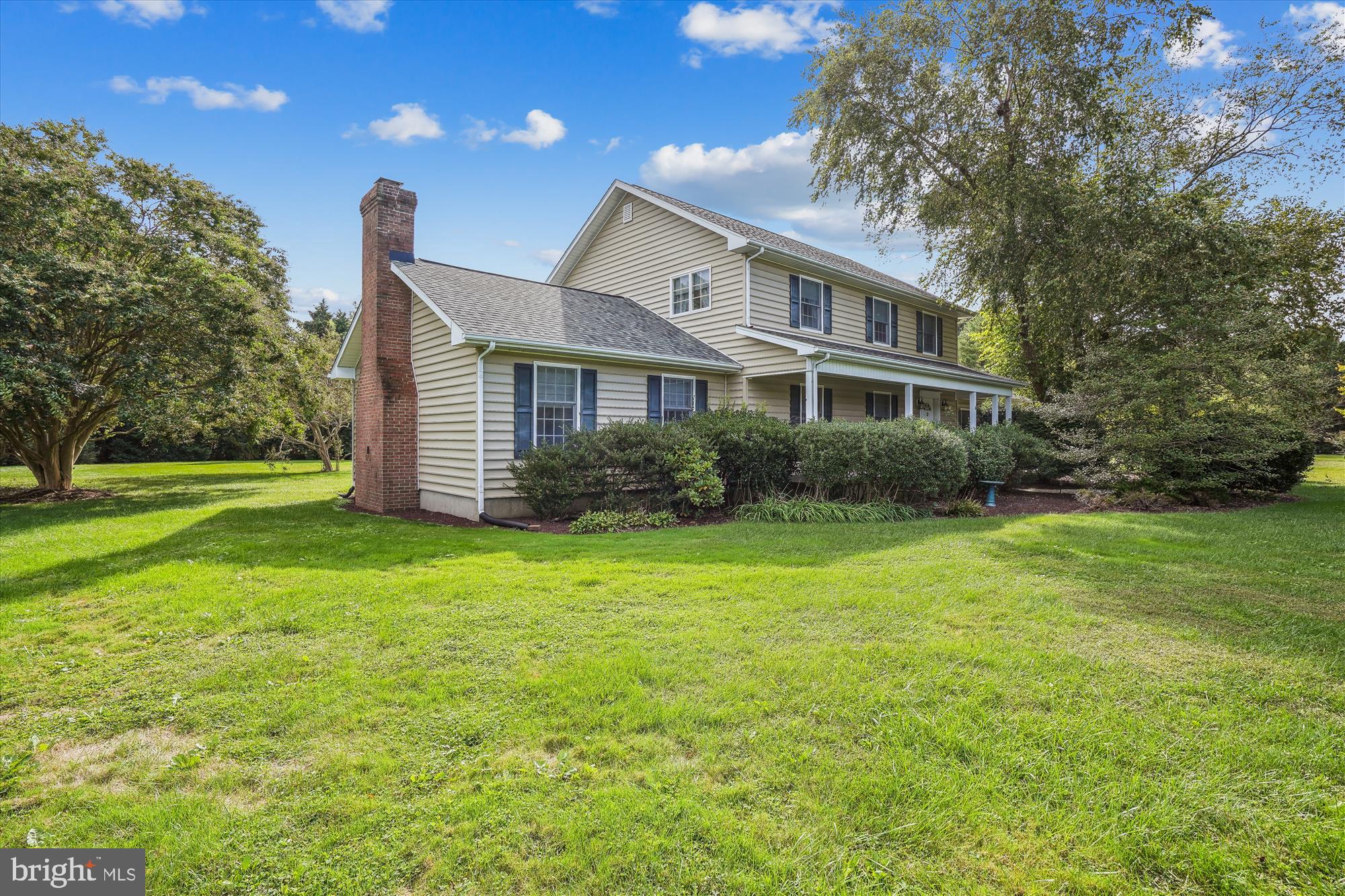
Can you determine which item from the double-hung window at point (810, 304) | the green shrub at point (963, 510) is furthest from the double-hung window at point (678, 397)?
the green shrub at point (963, 510)

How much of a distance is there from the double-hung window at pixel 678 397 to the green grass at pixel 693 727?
23.8ft

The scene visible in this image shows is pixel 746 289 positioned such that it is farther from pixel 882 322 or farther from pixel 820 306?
pixel 882 322

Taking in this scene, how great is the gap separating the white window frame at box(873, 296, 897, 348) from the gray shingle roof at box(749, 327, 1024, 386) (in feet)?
1.21

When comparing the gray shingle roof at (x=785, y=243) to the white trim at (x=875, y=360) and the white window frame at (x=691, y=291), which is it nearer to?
the white window frame at (x=691, y=291)

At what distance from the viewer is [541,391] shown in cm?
1121

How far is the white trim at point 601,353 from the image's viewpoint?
10159 mm

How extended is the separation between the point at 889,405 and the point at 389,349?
14.3 metres

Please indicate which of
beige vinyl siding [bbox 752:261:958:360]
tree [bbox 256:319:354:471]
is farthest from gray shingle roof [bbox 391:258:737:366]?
tree [bbox 256:319:354:471]

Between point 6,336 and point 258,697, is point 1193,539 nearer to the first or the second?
point 258,697

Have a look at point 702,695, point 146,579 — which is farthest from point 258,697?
point 146,579

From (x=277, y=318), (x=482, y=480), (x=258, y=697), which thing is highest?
(x=277, y=318)

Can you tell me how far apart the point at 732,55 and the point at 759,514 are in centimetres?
1096

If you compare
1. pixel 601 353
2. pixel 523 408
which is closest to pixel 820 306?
pixel 601 353

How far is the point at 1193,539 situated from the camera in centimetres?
757
